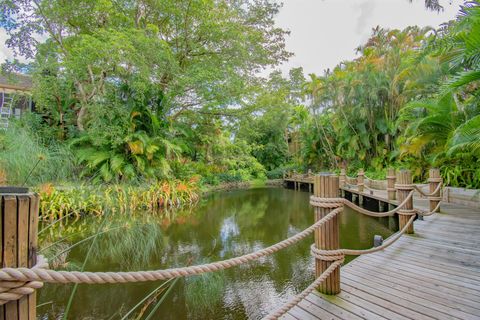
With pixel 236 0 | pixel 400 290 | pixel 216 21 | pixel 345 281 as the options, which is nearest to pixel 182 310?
pixel 345 281

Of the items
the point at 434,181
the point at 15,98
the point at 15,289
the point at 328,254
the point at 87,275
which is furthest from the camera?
the point at 15,98

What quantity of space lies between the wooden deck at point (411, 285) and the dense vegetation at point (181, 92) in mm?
1531

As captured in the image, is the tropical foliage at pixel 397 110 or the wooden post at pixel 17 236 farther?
the tropical foliage at pixel 397 110

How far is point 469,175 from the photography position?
20.2ft

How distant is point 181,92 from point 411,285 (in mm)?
8369

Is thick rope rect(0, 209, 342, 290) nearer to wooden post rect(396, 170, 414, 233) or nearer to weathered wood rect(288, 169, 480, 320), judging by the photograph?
weathered wood rect(288, 169, 480, 320)

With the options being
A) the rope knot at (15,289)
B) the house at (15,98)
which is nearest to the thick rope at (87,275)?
the rope knot at (15,289)

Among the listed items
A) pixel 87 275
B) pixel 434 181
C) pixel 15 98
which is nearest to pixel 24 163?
pixel 87 275

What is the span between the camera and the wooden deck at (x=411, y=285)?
180 cm

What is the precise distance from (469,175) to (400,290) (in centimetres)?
582

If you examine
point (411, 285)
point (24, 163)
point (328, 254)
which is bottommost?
point (411, 285)

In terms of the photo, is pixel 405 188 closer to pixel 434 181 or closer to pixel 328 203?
pixel 434 181

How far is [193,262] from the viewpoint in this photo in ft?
12.6

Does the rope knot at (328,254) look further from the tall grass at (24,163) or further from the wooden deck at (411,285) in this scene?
the tall grass at (24,163)
